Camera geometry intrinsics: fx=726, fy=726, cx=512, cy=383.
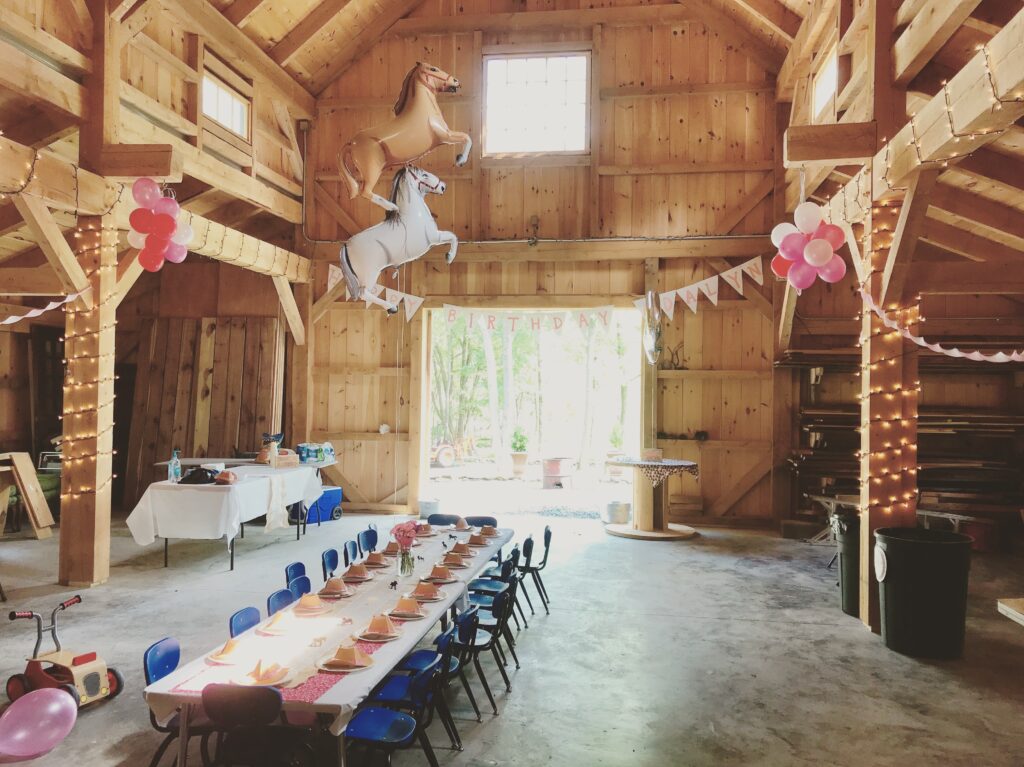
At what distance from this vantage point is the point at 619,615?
604cm

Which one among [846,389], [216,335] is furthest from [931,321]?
[216,335]

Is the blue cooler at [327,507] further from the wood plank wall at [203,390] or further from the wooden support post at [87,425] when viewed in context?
the wooden support post at [87,425]

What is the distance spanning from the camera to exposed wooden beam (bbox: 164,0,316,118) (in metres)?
7.92

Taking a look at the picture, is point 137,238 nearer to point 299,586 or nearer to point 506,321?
point 299,586

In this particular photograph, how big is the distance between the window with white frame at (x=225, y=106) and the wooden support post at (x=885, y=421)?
7.48 metres

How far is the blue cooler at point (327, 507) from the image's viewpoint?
10.0 m

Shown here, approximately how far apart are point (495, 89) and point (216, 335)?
18.4ft

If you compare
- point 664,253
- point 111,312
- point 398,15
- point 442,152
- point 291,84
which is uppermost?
point 398,15

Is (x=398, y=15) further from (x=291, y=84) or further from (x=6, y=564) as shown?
(x=6, y=564)

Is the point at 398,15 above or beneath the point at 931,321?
above

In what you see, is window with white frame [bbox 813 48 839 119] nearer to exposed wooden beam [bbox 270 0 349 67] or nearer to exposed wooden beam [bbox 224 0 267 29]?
exposed wooden beam [bbox 270 0 349 67]

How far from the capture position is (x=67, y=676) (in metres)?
4.10

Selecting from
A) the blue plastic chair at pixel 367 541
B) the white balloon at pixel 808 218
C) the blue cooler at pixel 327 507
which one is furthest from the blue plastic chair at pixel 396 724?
the blue cooler at pixel 327 507

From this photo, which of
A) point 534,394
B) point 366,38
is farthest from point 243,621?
point 534,394
